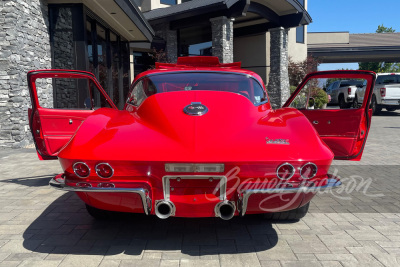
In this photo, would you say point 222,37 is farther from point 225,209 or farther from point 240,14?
point 225,209

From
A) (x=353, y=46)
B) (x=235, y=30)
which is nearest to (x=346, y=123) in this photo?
(x=235, y=30)

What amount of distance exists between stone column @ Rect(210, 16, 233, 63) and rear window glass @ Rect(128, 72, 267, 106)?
1218 centimetres

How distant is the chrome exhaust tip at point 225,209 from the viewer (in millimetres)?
2676

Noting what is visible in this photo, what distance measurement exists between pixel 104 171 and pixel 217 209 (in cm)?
91

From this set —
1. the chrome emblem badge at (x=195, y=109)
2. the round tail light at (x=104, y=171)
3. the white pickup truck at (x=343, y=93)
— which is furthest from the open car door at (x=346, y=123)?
the white pickup truck at (x=343, y=93)

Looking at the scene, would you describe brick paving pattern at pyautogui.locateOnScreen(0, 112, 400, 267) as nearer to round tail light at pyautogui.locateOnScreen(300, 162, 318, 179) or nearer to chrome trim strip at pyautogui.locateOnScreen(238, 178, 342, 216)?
chrome trim strip at pyautogui.locateOnScreen(238, 178, 342, 216)

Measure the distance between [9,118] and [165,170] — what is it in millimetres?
7032

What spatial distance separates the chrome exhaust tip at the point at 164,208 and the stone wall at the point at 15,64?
6894 mm

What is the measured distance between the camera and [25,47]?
849 centimetres

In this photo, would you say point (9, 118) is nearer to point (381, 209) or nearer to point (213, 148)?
point (213, 148)

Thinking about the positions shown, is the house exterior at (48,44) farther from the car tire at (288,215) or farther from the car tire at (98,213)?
A: the car tire at (288,215)

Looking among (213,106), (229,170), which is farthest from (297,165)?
(213,106)

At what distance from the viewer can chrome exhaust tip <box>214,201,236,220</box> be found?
8.78ft

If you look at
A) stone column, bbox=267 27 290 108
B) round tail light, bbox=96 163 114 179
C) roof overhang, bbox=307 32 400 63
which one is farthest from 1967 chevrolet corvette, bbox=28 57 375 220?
roof overhang, bbox=307 32 400 63
